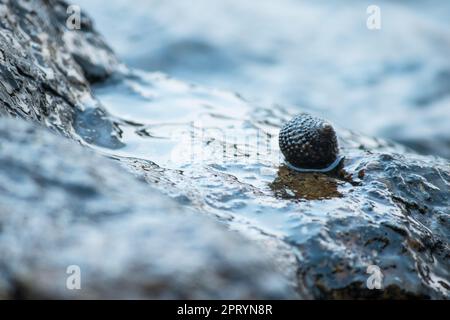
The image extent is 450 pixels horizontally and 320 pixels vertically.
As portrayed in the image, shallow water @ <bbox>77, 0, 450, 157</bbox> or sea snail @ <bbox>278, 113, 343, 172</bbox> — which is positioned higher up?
shallow water @ <bbox>77, 0, 450, 157</bbox>

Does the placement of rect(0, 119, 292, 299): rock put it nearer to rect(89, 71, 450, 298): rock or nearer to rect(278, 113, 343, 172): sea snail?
rect(89, 71, 450, 298): rock

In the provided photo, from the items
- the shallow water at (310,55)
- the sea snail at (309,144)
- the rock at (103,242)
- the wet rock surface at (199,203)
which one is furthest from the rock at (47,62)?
the shallow water at (310,55)

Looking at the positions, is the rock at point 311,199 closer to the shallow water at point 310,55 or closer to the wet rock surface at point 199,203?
the wet rock surface at point 199,203

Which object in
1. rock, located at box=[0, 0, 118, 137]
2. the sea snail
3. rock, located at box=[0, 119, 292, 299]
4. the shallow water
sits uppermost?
the shallow water

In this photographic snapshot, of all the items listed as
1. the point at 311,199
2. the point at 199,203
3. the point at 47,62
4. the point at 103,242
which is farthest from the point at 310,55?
the point at 103,242

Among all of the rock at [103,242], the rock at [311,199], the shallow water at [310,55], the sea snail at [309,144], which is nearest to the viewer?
the rock at [103,242]

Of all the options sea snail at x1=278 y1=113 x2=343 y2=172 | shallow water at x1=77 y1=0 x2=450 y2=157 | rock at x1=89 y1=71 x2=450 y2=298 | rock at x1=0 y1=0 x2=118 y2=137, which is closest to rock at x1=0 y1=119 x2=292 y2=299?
rock at x1=89 y1=71 x2=450 y2=298

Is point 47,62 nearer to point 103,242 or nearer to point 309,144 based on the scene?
point 309,144
